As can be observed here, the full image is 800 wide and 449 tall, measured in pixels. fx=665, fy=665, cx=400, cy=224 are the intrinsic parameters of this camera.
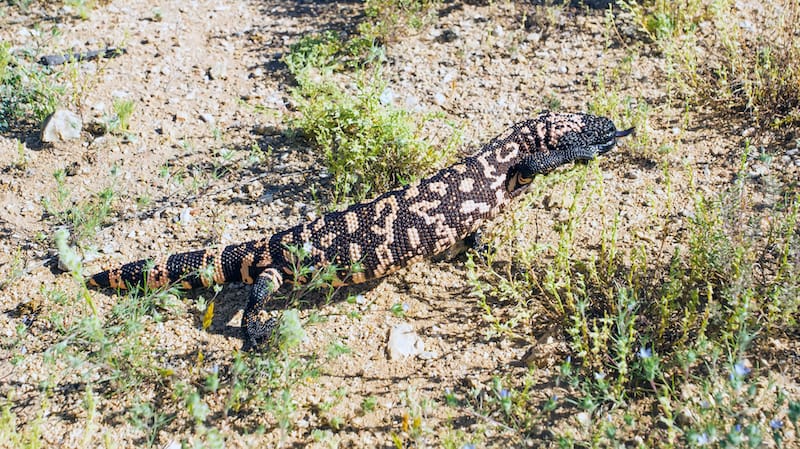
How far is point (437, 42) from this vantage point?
5.43 m

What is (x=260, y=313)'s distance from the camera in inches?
140

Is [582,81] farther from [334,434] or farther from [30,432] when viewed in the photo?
[30,432]

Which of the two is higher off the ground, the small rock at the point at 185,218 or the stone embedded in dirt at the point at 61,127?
the stone embedded in dirt at the point at 61,127

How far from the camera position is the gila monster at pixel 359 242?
351cm

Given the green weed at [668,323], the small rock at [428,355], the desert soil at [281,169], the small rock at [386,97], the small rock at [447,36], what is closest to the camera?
the green weed at [668,323]

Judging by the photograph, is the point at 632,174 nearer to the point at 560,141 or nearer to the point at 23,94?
the point at 560,141

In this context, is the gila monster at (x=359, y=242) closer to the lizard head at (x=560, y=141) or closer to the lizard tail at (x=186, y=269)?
the lizard tail at (x=186, y=269)

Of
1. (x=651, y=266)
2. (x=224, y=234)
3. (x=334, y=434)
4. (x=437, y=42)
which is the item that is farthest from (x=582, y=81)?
(x=334, y=434)

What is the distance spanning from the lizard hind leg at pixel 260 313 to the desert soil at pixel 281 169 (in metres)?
0.13

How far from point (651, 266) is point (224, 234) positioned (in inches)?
96.5

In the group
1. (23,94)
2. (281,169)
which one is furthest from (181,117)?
(23,94)

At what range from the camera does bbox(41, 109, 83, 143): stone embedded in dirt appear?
4.49 m

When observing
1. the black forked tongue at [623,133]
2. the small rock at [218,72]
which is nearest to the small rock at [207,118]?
the small rock at [218,72]

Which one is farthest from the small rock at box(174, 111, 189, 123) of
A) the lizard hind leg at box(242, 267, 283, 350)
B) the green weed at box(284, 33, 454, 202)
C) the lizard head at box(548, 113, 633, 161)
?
the lizard head at box(548, 113, 633, 161)
